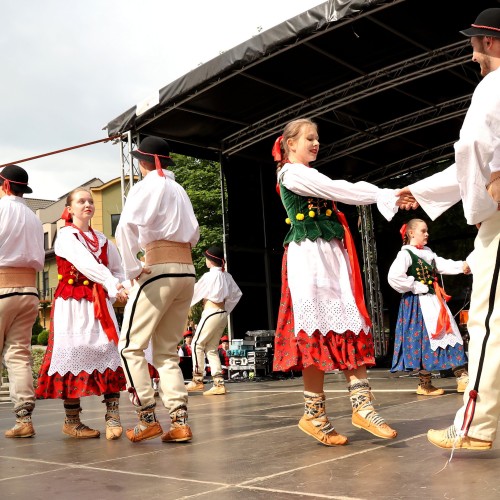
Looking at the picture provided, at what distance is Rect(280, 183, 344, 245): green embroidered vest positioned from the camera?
357cm

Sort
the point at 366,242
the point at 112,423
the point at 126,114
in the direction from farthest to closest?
the point at 366,242 → the point at 126,114 → the point at 112,423

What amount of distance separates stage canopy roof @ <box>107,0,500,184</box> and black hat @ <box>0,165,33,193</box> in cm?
444

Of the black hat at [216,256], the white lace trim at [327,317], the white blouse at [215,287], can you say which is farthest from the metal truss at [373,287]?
the white lace trim at [327,317]

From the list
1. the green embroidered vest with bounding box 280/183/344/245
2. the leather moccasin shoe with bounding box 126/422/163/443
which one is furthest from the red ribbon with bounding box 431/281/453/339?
the leather moccasin shoe with bounding box 126/422/163/443

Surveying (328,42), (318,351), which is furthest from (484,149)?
(328,42)

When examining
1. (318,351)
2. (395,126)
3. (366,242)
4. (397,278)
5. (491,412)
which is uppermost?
(395,126)

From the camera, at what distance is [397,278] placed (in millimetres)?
6402

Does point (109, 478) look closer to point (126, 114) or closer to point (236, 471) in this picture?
point (236, 471)

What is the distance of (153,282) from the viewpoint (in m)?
3.96

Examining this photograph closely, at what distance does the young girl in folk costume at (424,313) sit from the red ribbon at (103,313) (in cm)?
288

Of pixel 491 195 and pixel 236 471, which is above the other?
pixel 491 195

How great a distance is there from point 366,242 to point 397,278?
6131mm

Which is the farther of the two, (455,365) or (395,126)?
(395,126)

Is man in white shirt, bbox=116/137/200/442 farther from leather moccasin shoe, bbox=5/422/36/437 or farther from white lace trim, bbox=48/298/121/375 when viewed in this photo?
leather moccasin shoe, bbox=5/422/36/437
